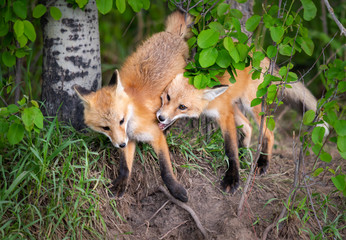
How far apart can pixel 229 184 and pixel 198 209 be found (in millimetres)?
371

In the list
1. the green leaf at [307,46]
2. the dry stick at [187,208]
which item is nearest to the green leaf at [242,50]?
the green leaf at [307,46]

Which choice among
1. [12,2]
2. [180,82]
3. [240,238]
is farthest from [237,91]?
[12,2]

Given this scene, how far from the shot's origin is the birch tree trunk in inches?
130

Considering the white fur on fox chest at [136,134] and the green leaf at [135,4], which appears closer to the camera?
the green leaf at [135,4]

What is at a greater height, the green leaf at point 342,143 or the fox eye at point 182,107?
the green leaf at point 342,143

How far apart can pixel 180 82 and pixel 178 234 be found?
132 cm

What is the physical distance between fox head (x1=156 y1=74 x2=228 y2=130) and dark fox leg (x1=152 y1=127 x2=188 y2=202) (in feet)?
0.63

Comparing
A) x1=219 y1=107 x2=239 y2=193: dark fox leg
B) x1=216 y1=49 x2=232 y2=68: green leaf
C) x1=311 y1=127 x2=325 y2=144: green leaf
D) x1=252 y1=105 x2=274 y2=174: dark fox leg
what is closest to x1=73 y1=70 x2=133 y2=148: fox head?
x1=216 y1=49 x2=232 y2=68: green leaf

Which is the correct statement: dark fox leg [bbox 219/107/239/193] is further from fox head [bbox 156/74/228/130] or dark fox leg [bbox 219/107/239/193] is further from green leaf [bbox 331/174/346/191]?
green leaf [bbox 331/174/346/191]

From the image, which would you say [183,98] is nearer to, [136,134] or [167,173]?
[136,134]

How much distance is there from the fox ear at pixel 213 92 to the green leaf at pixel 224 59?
49cm

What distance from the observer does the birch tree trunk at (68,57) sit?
10.8 feet

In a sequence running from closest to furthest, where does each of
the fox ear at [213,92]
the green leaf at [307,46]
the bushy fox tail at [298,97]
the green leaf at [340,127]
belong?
the green leaf at [340,127]
the green leaf at [307,46]
the fox ear at [213,92]
the bushy fox tail at [298,97]

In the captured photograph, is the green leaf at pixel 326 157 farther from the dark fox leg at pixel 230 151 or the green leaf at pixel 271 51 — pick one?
the dark fox leg at pixel 230 151
